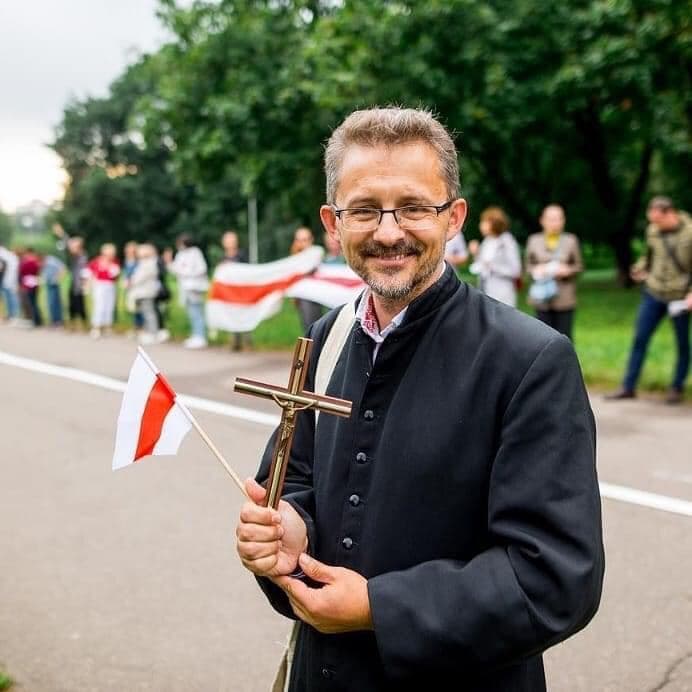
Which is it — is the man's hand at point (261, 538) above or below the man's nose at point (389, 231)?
below

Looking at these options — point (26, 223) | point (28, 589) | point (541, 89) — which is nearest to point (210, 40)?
point (541, 89)

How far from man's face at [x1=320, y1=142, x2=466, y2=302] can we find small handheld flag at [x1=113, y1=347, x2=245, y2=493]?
19.0 inches

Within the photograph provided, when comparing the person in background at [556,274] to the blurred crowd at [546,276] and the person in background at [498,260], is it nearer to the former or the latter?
the blurred crowd at [546,276]

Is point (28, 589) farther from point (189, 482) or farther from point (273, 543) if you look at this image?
point (273, 543)

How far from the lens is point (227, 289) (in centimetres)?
1287

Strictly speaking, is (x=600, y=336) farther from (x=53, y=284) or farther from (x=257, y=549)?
(x=257, y=549)

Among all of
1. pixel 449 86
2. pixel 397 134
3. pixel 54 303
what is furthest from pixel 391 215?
pixel 54 303

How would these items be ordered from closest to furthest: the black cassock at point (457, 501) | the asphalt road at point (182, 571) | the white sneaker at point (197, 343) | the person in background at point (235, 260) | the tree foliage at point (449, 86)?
the black cassock at point (457, 501) → the asphalt road at point (182, 571) → the person in background at point (235, 260) → the white sneaker at point (197, 343) → the tree foliage at point (449, 86)

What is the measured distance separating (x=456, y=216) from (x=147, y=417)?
76 centimetres

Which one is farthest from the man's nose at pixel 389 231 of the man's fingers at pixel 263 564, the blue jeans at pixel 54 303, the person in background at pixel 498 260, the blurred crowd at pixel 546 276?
the blue jeans at pixel 54 303

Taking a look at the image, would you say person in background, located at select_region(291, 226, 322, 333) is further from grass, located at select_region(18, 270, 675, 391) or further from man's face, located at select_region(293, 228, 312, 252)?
grass, located at select_region(18, 270, 675, 391)

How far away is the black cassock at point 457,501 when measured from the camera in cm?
137

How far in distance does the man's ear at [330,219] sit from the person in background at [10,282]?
61.5ft

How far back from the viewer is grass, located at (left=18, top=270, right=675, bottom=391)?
9.41 metres
